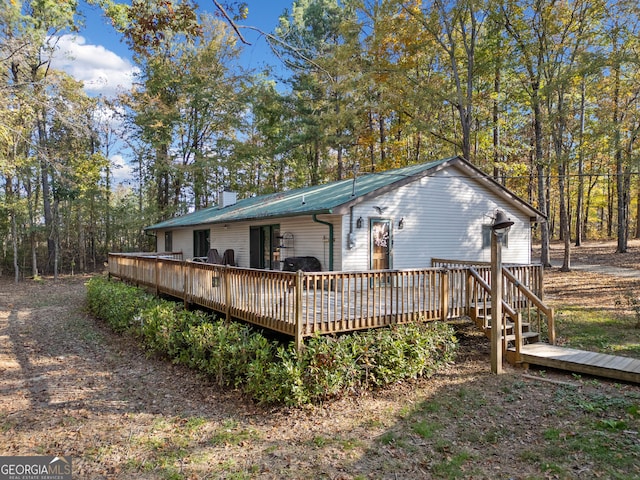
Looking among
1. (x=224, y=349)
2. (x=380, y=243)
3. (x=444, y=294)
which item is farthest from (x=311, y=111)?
(x=224, y=349)

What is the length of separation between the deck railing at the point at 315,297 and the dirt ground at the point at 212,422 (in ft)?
3.51

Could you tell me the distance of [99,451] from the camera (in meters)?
4.41

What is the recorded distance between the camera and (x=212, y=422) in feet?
16.8

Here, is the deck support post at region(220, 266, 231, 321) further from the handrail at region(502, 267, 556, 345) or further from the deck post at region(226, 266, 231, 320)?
the handrail at region(502, 267, 556, 345)

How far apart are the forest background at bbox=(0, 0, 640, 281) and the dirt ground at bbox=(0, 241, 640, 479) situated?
5093mm

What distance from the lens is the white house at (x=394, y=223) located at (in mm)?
10062

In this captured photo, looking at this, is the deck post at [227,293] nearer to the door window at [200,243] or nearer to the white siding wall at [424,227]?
the white siding wall at [424,227]

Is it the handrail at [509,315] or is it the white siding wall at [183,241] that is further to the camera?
the white siding wall at [183,241]

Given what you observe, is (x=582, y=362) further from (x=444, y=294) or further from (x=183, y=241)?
(x=183, y=241)

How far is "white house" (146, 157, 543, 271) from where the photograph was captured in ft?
33.0

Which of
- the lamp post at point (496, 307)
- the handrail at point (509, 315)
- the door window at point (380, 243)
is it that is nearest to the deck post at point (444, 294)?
the handrail at point (509, 315)

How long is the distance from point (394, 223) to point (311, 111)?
1477 centimetres

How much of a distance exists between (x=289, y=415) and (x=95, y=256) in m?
27.1

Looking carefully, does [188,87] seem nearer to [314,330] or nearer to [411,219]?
[411,219]
